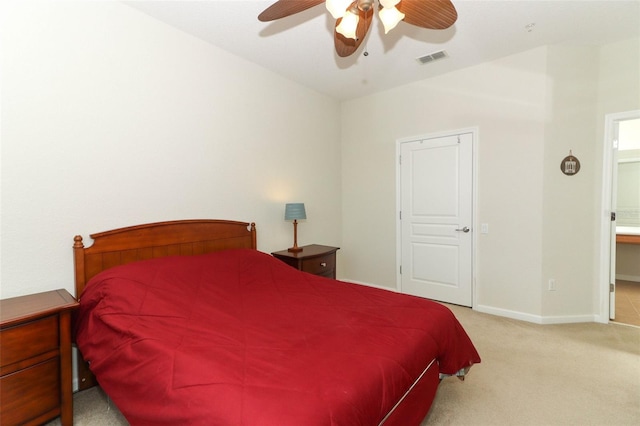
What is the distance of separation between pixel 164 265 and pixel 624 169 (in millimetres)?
6425

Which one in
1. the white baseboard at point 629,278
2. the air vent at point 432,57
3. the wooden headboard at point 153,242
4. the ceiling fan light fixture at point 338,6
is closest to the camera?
the ceiling fan light fixture at point 338,6

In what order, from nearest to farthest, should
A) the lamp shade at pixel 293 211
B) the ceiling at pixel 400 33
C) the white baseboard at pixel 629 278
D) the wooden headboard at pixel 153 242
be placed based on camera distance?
the wooden headboard at pixel 153 242 → the ceiling at pixel 400 33 → the lamp shade at pixel 293 211 → the white baseboard at pixel 629 278

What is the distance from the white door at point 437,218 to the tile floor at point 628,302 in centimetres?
150

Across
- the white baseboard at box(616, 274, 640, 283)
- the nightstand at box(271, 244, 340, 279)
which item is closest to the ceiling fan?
the nightstand at box(271, 244, 340, 279)

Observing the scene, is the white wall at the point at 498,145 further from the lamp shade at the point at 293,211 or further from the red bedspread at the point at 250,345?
the red bedspread at the point at 250,345

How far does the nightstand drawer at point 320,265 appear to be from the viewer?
323 cm

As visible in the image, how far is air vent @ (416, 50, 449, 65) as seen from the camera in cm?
Result: 306

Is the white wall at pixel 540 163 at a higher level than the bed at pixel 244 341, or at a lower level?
higher

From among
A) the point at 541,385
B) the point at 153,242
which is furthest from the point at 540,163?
the point at 153,242

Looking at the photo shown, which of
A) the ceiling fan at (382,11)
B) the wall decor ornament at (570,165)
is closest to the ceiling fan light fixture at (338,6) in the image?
the ceiling fan at (382,11)

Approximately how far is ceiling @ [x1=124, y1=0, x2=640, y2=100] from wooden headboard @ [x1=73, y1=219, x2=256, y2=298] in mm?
1697

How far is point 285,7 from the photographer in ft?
5.63

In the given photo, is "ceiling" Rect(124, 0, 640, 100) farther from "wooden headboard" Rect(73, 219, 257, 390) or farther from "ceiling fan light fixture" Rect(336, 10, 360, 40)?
"wooden headboard" Rect(73, 219, 257, 390)

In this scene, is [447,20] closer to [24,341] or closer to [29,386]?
[24,341]
